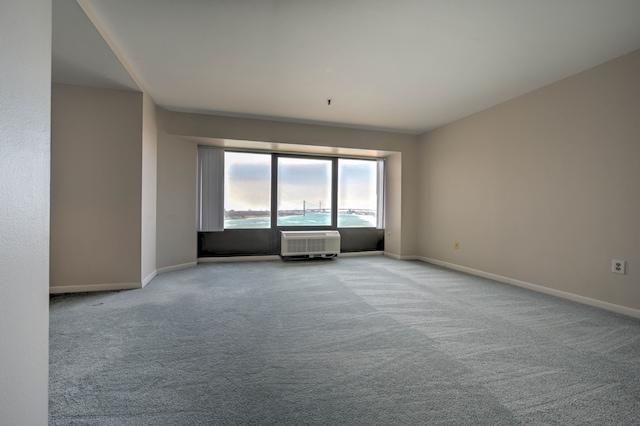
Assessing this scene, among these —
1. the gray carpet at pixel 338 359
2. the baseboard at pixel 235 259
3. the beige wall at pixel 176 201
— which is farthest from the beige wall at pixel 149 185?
the baseboard at pixel 235 259

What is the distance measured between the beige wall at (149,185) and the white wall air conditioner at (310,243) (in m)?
2.01

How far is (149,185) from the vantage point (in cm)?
364

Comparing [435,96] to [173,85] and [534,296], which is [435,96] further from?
[173,85]

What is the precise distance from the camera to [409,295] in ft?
10.1

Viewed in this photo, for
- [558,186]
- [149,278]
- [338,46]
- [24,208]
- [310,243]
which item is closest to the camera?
[24,208]

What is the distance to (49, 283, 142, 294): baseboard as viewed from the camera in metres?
3.06

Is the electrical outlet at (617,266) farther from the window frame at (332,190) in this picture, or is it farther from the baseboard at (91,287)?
the baseboard at (91,287)

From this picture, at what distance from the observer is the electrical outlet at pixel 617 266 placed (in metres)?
2.57

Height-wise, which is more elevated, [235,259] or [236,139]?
[236,139]

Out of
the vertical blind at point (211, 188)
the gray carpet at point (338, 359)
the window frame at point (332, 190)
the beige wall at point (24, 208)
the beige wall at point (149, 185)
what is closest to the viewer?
the beige wall at point (24, 208)

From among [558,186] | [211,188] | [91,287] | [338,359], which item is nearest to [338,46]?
[338,359]

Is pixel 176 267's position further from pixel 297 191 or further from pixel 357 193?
pixel 357 193

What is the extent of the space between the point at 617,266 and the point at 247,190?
4863 mm

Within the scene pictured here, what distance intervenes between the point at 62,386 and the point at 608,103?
480 cm
